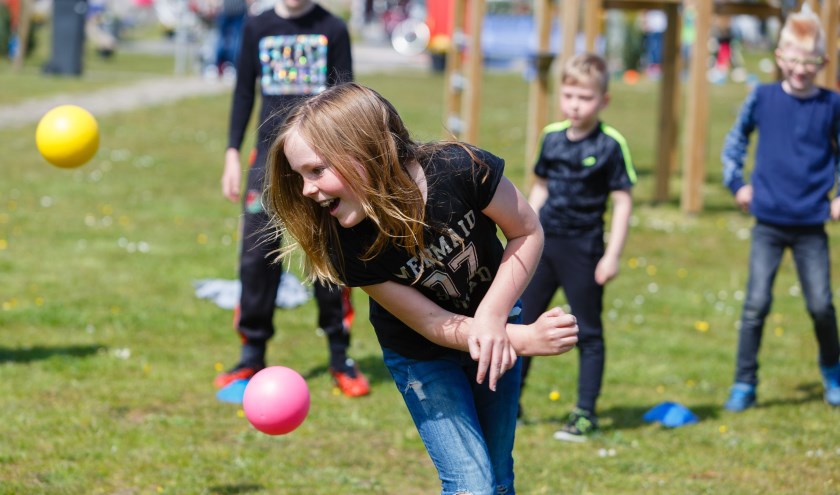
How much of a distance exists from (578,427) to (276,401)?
2.43m

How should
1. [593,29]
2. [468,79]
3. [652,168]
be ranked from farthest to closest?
[652,168], [468,79], [593,29]

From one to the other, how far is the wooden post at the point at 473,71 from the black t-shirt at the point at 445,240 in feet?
30.1

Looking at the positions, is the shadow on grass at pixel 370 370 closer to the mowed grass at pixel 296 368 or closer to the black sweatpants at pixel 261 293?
the mowed grass at pixel 296 368

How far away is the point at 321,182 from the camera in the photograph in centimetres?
330

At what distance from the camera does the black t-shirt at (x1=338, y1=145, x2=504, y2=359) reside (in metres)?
3.46

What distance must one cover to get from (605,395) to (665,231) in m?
4.98

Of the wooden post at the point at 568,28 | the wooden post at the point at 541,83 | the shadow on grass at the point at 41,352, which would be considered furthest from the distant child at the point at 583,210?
the wooden post at the point at 541,83

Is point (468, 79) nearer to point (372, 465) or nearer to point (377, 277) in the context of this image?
point (372, 465)

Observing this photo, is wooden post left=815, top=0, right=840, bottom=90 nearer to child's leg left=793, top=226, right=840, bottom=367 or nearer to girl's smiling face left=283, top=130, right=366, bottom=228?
child's leg left=793, top=226, right=840, bottom=367

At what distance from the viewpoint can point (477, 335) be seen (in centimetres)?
338

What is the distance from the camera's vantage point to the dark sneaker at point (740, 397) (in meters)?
6.34

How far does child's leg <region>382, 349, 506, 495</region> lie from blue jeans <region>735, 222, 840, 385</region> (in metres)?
3.04

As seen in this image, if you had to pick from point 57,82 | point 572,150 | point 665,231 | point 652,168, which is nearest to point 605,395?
point 572,150

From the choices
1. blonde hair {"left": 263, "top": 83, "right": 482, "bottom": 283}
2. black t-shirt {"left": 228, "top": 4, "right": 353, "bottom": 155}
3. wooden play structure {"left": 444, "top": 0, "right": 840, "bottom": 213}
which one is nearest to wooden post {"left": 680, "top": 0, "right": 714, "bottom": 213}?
wooden play structure {"left": 444, "top": 0, "right": 840, "bottom": 213}
